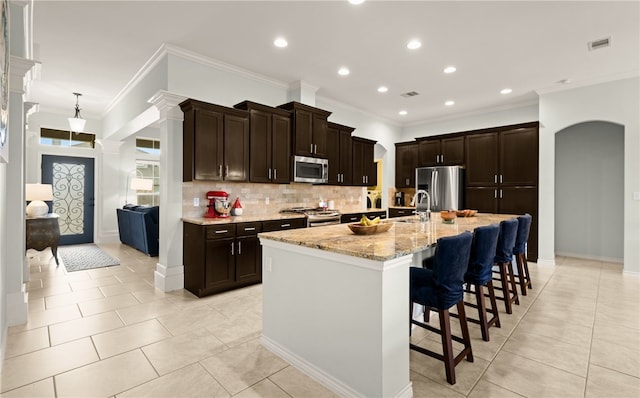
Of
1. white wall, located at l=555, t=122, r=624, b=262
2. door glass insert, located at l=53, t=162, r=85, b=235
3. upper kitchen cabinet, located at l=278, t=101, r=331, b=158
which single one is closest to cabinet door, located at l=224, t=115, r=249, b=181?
upper kitchen cabinet, located at l=278, t=101, r=331, b=158

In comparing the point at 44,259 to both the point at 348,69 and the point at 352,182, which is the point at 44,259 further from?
the point at 348,69

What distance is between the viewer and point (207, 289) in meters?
3.65

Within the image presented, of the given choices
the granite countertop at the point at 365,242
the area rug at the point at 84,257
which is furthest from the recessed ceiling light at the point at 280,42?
the area rug at the point at 84,257

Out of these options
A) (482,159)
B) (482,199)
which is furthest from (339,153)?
(482,199)

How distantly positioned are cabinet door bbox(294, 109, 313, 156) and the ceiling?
63cm

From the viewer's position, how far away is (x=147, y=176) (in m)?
8.18

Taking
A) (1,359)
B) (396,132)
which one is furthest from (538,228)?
(1,359)

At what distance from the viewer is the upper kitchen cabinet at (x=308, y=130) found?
4.87 metres

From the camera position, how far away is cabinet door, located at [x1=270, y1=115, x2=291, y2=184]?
465 centimetres

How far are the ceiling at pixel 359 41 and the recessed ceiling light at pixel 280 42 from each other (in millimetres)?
72

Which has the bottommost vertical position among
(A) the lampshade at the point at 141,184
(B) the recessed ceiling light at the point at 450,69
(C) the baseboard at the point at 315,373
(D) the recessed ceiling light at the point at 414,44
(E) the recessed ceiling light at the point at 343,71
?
(C) the baseboard at the point at 315,373

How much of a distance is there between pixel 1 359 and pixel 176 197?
217 centimetres

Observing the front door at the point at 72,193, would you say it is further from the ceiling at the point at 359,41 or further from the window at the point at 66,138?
the ceiling at the point at 359,41

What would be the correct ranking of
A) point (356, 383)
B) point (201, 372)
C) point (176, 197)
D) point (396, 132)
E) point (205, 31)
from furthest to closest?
point (396, 132), point (176, 197), point (205, 31), point (201, 372), point (356, 383)
